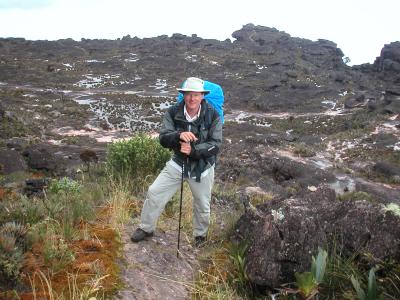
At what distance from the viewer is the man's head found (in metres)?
3.98

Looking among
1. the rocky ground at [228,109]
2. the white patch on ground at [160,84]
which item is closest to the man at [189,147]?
the rocky ground at [228,109]

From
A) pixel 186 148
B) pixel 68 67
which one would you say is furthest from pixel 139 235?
pixel 68 67

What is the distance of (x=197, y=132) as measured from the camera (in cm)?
415

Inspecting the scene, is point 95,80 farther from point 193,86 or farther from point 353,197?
point 193,86

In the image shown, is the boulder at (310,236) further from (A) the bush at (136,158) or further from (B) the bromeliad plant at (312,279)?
(A) the bush at (136,158)

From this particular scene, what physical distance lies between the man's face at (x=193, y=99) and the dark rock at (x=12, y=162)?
14504mm

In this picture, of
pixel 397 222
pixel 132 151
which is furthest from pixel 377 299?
pixel 132 151

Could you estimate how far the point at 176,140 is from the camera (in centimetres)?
402

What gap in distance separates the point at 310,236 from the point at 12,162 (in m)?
16.8

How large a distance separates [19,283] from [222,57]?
7561 cm

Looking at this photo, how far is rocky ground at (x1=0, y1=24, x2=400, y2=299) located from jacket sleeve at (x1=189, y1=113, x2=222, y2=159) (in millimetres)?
956

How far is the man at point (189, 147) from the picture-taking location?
13.1 feet

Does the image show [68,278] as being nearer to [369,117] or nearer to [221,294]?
[221,294]

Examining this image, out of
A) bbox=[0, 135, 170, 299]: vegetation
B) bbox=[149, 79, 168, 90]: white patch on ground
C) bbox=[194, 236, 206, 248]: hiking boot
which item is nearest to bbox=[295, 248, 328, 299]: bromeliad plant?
bbox=[0, 135, 170, 299]: vegetation
